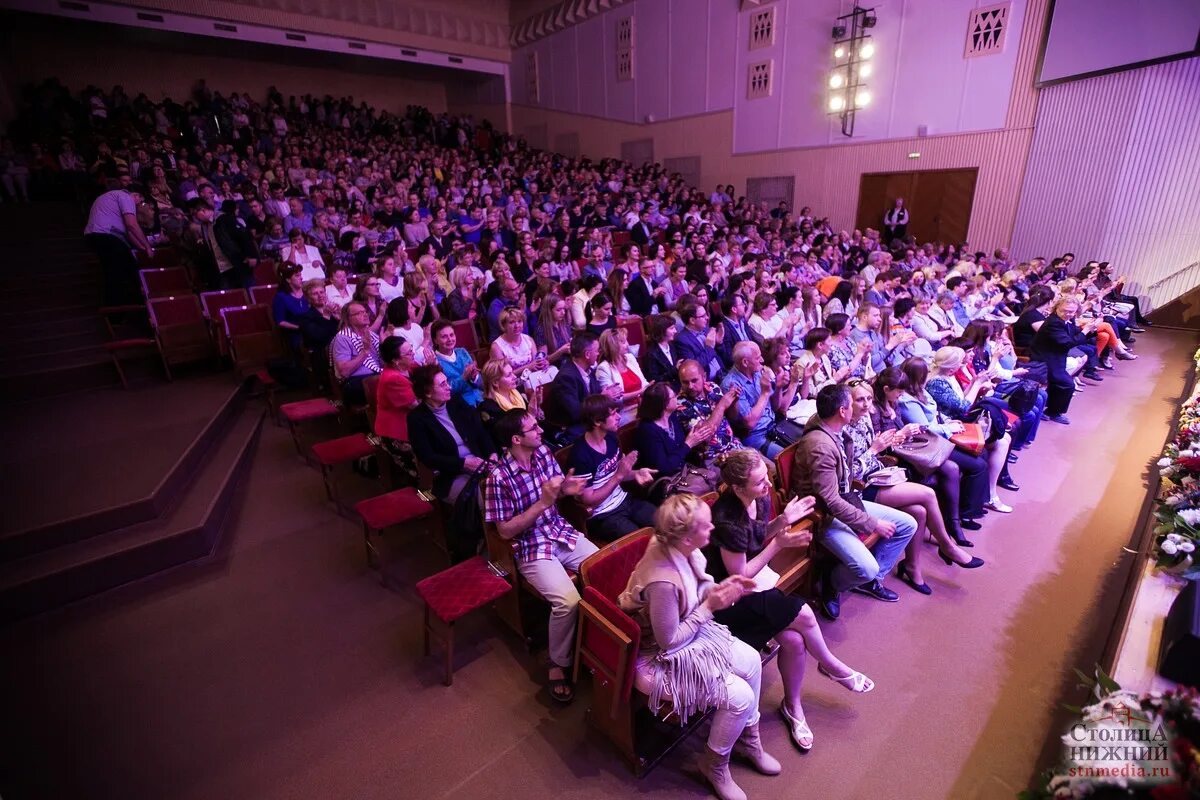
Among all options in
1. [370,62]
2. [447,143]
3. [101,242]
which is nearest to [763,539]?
[101,242]

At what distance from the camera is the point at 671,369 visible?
4316 mm

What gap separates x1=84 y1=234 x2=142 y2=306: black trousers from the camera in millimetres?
5629

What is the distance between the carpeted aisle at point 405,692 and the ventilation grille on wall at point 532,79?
17.3 meters

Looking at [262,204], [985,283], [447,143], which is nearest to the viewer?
[985,283]

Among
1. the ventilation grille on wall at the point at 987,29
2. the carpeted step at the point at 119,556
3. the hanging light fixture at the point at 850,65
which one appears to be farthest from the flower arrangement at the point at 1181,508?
the hanging light fixture at the point at 850,65

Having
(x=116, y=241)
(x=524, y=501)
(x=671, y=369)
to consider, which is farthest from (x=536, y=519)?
(x=116, y=241)

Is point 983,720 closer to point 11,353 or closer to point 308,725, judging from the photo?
point 308,725

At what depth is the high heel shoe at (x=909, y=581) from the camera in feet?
10.1

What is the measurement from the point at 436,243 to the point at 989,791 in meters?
7.28

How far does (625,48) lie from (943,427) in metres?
14.4

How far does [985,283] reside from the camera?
715 cm

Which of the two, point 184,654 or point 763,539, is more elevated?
point 763,539

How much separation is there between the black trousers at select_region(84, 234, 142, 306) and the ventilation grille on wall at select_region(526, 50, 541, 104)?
562 inches

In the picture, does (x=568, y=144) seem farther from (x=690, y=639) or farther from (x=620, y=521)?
(x=690, y=639)
